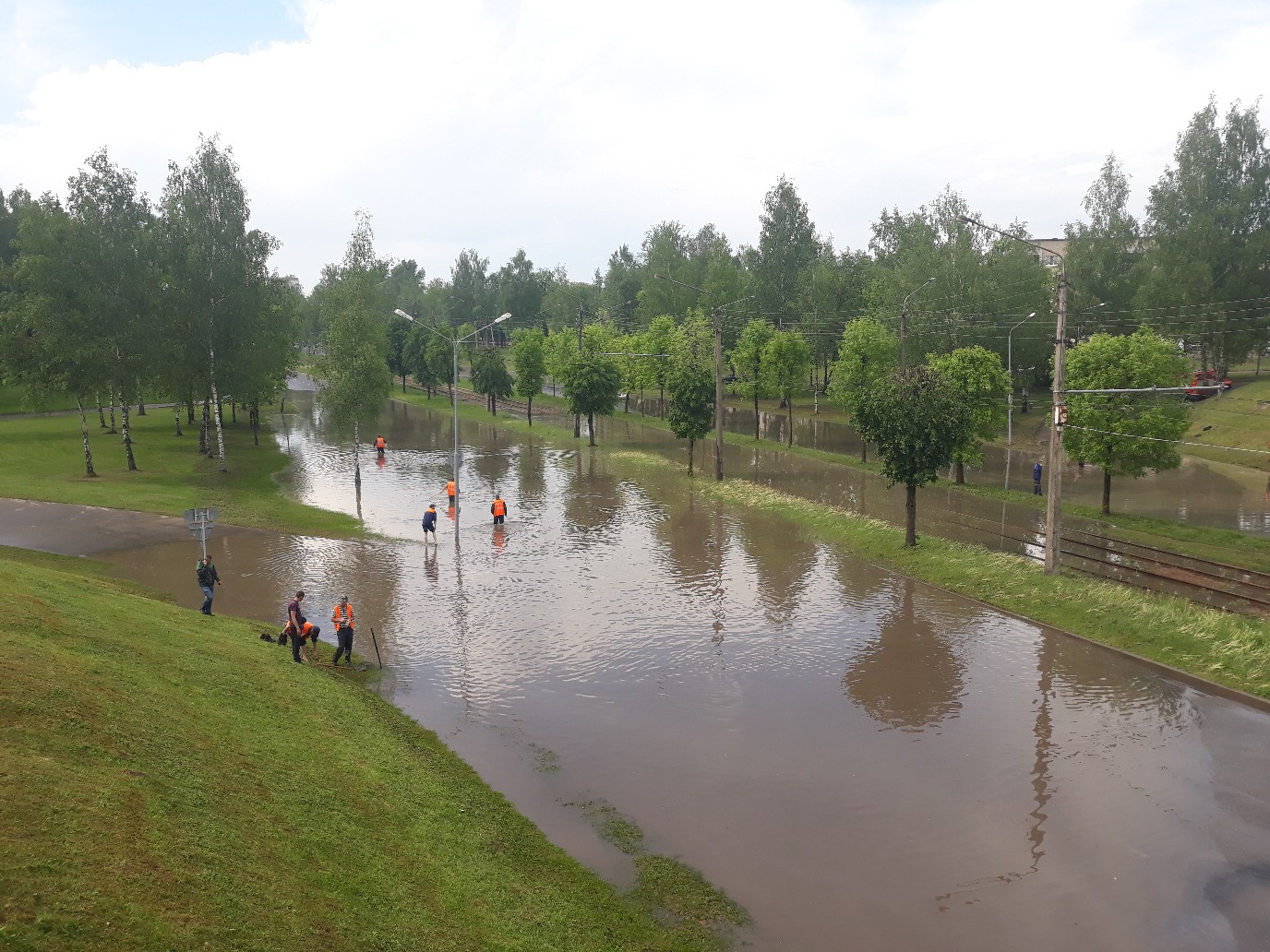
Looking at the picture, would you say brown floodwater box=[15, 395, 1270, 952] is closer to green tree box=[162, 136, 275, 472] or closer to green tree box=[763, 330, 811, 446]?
green tree box=[162, 136, 275, 472]

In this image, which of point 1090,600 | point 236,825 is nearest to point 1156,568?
point 1090,600

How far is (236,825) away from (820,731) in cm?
1068

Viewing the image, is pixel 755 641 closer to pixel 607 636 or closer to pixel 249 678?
pixel 607 636

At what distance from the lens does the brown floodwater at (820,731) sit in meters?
12.1

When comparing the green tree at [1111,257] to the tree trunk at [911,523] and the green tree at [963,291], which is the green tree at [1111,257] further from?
the tree trunk at [911,523]

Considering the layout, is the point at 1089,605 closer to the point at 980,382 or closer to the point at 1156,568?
the point at 1156,568

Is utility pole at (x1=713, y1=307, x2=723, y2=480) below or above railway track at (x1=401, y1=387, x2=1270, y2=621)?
above

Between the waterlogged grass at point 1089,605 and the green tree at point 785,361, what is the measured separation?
31333mm

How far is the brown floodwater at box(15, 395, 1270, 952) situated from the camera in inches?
477

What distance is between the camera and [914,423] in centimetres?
2956

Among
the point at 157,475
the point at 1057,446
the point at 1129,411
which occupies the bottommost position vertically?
the point at 157,475

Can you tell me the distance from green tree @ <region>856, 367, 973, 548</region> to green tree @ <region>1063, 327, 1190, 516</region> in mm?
7391

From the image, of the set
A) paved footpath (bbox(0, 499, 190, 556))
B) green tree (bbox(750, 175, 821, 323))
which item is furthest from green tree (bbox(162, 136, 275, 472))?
green tree (bbox(750, 175, 821, 323))

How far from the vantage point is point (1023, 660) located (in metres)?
20.8
